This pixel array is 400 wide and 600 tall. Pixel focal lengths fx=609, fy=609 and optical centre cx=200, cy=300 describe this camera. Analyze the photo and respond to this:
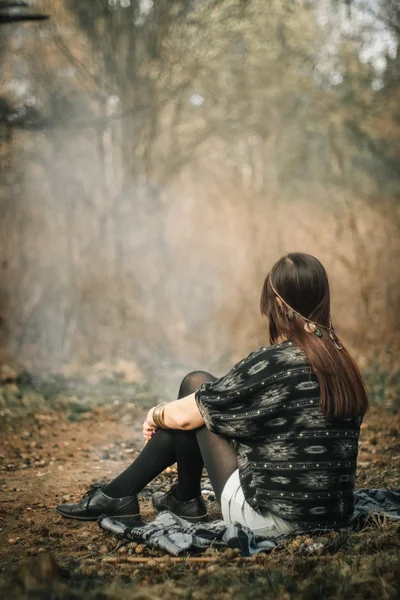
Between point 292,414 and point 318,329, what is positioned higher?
point 318,329

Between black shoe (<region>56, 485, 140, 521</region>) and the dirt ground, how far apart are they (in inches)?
2.4

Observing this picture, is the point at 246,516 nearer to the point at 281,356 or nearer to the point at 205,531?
the point at 205,531

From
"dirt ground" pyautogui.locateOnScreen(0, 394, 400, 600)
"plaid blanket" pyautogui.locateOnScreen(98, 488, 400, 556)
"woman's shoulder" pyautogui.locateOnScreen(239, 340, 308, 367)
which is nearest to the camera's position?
"dirt ground" pyautogui.locateOnScreen(0, 394, 400, 600)

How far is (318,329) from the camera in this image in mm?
2291

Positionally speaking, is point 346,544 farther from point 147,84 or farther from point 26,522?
point 147,84

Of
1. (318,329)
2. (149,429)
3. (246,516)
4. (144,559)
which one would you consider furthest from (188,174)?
(144,559)

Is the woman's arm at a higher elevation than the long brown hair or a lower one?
lower

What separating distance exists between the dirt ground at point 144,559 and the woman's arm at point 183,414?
0.51m

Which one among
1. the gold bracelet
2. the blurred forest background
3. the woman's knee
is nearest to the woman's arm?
the gold bracelet

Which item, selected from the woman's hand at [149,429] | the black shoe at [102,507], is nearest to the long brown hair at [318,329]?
the woman's hand at [149,429]

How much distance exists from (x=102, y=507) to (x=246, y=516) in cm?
79

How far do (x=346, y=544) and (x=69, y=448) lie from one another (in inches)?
115

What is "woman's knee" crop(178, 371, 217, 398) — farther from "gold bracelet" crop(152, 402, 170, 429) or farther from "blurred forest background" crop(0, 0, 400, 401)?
"blurred forest background" crop(0, 0, 400, 401)

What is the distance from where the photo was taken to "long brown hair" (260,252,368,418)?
221cm
